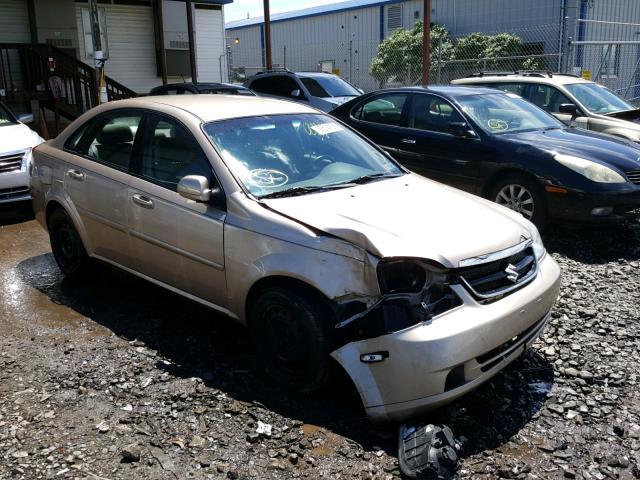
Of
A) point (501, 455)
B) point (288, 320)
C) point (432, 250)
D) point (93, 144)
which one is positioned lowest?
point (501, 455)

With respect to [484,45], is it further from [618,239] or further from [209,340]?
[209,340]

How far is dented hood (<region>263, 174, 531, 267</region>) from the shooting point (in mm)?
3258

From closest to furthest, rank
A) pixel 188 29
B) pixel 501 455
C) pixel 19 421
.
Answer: pixel 501 455, pixel 19 421, pixel 188 29

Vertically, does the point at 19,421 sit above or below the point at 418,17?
below

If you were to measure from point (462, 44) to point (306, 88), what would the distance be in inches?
660

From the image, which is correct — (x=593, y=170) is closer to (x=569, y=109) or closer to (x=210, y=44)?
(x=569, y=109)

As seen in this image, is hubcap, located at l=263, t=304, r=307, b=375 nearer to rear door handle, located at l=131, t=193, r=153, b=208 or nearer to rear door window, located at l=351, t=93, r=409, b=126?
rear door handle, located at l=131, t=193, r=153, b=208

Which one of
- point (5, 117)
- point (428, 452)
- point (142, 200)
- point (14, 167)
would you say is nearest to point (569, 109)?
point (142, 200)

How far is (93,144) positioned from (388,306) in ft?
10.3

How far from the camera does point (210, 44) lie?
827 inches

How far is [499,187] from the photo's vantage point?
6.84 meters

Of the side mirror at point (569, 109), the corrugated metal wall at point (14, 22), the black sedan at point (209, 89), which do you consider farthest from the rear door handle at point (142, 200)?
the corrugated metal wall at point (14, 22)

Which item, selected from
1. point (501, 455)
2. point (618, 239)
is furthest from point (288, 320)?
point (618, 239)

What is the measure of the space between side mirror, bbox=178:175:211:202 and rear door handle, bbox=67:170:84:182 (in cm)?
151
